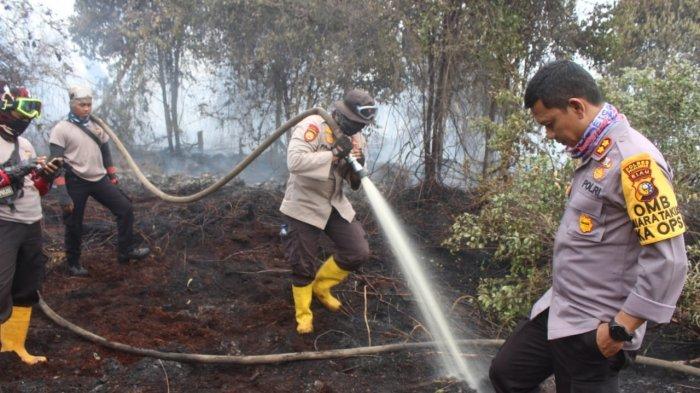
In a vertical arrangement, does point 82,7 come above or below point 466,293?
above

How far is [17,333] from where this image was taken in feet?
12.8

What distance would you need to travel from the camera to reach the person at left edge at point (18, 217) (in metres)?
3.58

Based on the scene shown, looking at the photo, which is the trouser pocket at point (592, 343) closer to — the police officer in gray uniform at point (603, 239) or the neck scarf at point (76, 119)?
the police officer in gray uniform at point (603, 239)

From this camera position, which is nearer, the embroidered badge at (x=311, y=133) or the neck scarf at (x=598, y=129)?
the neck scarf at (x=598, y=129)

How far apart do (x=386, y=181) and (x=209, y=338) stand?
518 centimetres

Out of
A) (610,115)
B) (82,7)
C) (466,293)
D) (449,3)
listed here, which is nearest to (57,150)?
(466,293)

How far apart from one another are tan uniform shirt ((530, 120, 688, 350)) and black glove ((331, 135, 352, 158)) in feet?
6.60

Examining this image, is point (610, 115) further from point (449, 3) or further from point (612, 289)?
point (449, 3)

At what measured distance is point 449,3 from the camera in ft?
25.8

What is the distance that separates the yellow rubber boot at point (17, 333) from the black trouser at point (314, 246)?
6.45 feet

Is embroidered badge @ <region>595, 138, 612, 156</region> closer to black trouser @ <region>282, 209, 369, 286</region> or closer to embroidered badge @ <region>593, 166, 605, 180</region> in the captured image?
embroidered badge @ <region>593, 166, 605, 180</region>

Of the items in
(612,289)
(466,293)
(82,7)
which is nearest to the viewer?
(612,289)

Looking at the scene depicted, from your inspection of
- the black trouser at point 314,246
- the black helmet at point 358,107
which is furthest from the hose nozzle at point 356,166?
the black trouser at point 314,246

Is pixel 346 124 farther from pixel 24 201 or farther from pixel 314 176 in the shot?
pixel 24 201
